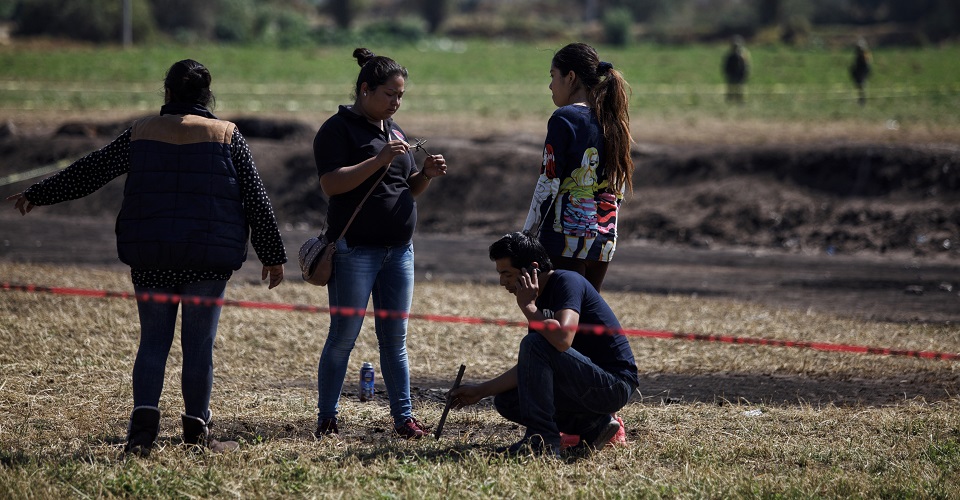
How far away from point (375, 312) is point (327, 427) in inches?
27.0

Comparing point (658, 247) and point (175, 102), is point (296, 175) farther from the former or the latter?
Answer: point (175, 102)

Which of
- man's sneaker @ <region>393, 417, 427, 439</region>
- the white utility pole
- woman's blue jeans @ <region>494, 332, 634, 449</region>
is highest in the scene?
the white utility pole

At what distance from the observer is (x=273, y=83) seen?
35188mm

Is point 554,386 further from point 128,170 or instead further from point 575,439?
point 128,170

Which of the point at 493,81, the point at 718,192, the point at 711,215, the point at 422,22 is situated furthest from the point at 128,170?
the point at 422,22

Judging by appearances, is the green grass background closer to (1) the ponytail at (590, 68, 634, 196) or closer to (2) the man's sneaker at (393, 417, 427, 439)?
(1) the ponytail at (590, 68, 634, 196)

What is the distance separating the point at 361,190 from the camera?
17.7 ft

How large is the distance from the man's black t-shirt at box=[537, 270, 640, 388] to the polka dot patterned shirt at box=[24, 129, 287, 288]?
137cm

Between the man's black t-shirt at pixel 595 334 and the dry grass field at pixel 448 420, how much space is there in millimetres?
456

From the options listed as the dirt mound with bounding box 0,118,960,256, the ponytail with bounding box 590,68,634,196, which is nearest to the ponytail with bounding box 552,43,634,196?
the ponytail with bounding box 590,68,634,196

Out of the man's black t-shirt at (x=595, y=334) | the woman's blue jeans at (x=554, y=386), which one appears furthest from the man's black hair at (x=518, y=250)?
the woman's blue jeans at (x=554, y=386)

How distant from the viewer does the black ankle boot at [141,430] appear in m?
5.14

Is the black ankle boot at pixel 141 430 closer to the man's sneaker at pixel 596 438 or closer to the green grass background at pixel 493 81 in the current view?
the man's sneaker at pixel 596 438

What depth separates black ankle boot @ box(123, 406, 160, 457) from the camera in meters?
5.14
